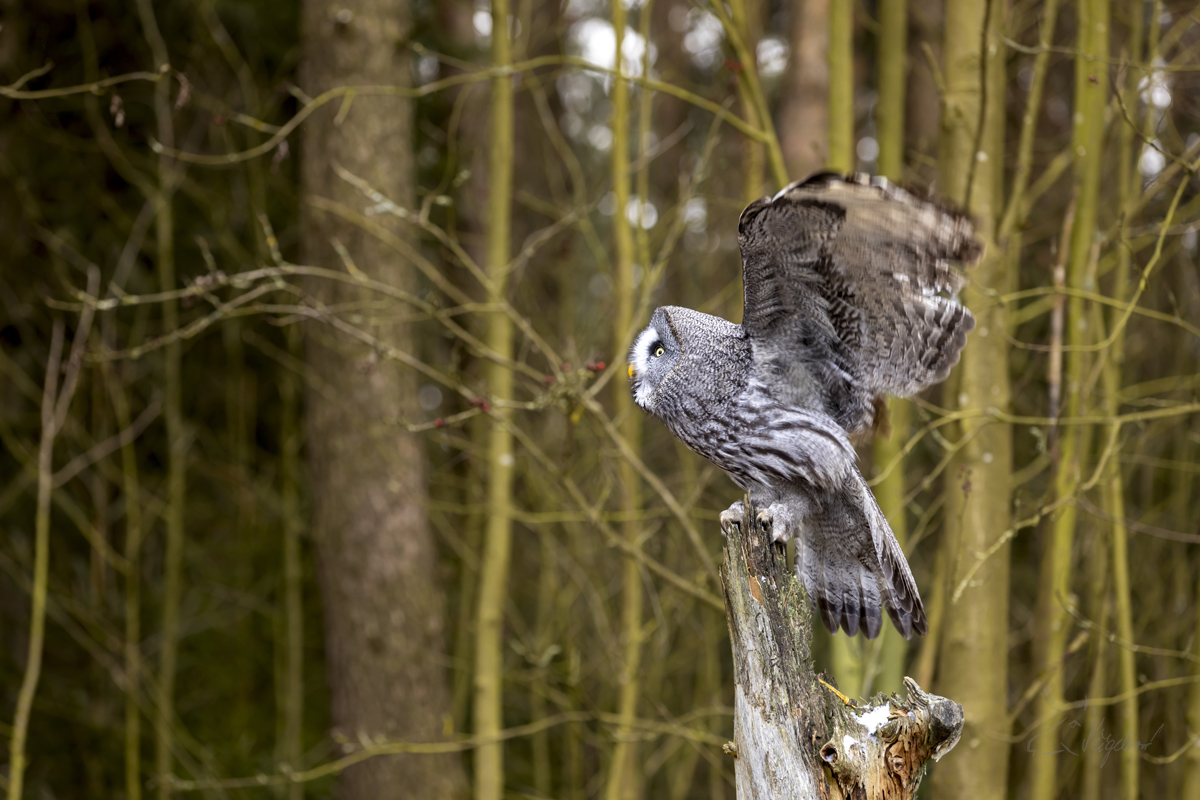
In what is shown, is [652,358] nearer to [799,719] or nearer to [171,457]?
[799,719]

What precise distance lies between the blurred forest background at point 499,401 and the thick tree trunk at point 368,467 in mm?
16

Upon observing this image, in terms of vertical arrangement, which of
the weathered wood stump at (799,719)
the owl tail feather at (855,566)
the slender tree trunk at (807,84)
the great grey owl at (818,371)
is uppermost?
the slender tree trunk at (807,84)

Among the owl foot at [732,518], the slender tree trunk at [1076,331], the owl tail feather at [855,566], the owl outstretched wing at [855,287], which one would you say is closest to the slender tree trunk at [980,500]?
the slender tree trunk at [1076,331]

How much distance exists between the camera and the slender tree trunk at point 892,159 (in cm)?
318

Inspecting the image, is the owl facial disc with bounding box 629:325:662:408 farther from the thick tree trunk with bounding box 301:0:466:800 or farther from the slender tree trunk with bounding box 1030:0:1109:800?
the thick tree trunk with bounding box 301:0:466:800

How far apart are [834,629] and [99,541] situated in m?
3.54

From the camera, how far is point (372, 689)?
390 cm

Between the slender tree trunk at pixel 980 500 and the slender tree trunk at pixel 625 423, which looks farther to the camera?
the slender tree trunk at pixel 625 423

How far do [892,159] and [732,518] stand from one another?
1.79 metres

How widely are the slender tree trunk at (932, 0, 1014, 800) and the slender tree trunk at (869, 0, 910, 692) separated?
0.26 meters

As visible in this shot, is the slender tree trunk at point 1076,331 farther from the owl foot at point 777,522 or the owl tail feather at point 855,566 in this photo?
the owl foot at point 777,522

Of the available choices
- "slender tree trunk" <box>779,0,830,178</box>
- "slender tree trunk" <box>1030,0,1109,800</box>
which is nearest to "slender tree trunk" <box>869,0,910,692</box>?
"slender tree trunk" <box>1030,0,1109,800</box>

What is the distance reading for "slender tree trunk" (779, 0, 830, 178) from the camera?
187 inches

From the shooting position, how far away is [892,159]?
336 centimetres
